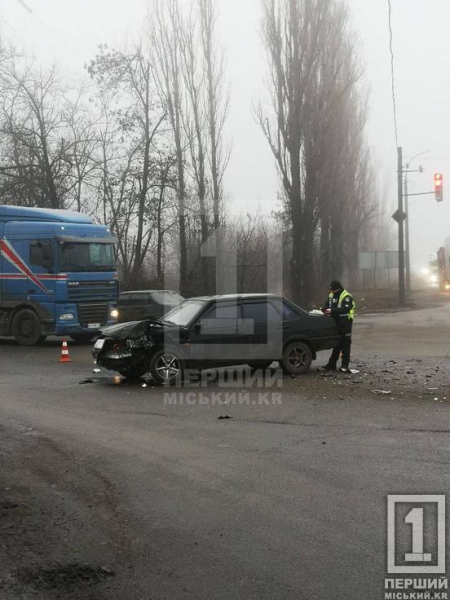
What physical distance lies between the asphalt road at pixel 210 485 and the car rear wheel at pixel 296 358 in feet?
2.52

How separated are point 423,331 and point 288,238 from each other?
1146 centimetres

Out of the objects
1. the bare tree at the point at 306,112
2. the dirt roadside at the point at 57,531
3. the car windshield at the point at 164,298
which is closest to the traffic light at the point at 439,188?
the bare tree at the point at 306,112

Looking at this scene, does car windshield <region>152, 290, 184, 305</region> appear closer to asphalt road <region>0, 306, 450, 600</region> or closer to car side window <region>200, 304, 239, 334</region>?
car side window <region>200, 304, 239, 334</region>

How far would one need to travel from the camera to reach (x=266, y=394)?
34.8 ft

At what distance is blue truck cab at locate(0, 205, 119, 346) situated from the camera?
18.1 m


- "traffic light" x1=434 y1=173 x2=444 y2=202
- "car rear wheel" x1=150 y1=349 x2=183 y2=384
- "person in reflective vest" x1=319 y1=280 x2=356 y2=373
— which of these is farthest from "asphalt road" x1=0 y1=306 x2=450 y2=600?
"traffic light" x1=434 y1=173 x2=444 y2=202

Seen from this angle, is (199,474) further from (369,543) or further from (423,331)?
(423,331)

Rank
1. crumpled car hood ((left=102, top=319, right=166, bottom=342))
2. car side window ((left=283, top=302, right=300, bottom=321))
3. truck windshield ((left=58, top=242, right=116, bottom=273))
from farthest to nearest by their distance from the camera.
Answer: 1. truck windshield ((left=58, top=242, right=116, bottom=273))
2. car side window ((left=283, top=302, right=300, bottom=321))
3. crumpled car hood ((left=102, top=319, right=166, bottom=342))

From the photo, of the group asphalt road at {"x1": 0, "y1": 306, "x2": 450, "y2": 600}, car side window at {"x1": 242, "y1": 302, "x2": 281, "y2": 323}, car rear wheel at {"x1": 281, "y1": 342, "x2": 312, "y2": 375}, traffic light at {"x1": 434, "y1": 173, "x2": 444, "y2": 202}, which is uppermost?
traffic light at {"x1": 434, "y1": 173, "x2": 444, "y2": 202}

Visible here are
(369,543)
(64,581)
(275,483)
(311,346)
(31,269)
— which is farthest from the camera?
(31,269)

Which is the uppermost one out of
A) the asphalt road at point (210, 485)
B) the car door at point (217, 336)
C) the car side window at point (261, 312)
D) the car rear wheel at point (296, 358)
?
the car side window at point (261, 312)

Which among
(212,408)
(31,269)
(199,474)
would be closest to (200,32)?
(31,269)

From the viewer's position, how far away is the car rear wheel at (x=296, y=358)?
12.2 m

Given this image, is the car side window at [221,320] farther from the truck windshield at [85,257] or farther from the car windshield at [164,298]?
the car windshield at [164,298]
